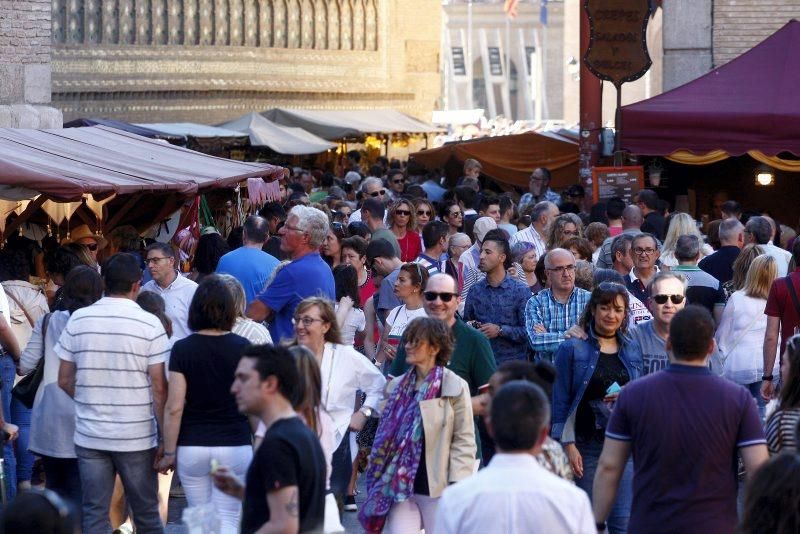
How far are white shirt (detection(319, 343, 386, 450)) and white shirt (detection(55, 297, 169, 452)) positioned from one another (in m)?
0.79

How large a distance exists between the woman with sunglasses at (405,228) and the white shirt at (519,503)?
8608mm

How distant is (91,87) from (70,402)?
22831mm

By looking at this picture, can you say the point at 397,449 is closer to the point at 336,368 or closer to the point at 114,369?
the point at 336,368

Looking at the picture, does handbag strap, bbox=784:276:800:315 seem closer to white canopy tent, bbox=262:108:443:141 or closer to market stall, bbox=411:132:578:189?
market stall, bbox=411:132:578:189

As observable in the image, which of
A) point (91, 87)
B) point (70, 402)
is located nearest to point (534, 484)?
point (70, 402)

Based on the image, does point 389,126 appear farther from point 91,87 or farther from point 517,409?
point 517,409

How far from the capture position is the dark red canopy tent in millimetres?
16141

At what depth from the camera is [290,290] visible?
887cm

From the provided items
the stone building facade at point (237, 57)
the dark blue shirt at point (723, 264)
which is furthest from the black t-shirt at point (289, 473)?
the stone building facade at point (237, 57)

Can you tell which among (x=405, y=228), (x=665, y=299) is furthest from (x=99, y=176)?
(x=665, y=299)

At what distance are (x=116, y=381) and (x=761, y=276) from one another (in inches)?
172

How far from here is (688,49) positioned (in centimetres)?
2222

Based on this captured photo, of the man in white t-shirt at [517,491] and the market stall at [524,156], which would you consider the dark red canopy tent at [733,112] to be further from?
the man in white t-shirt at [517,491]

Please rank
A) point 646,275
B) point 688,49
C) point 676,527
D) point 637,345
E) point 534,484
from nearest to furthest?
point 534,484 < point 676,527 < point 637,345 < point 646,275 < point 688,49
